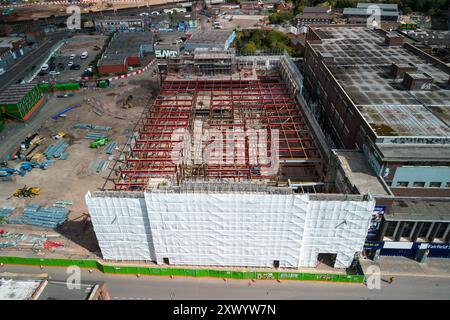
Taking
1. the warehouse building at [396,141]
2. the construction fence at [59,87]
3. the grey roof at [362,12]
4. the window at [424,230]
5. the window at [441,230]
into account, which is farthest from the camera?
the grey roof at [362,12]

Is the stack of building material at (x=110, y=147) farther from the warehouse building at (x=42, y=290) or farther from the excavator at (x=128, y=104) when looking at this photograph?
the warehouse building at (x=42, y=290)

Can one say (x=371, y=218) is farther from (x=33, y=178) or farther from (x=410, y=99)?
(x=33, y=178)

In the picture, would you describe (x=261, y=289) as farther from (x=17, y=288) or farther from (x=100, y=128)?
(x=100, y=128)

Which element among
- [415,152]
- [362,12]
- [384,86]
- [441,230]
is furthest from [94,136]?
[362,12]

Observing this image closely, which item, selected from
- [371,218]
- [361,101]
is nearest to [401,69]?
[361,101]

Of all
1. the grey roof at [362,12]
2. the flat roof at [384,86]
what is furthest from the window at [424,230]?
the grey roof at [362,12]

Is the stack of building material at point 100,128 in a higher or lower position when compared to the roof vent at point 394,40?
lower

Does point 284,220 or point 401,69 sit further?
point 401,69
